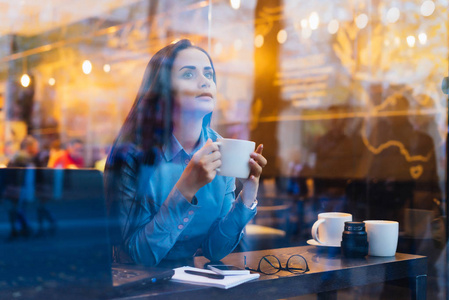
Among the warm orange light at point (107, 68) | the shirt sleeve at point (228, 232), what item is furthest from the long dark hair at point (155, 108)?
the warm orange light at point (107, 68)

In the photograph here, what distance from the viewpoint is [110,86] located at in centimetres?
430

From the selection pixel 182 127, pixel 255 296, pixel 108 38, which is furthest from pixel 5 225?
pixel 108 38

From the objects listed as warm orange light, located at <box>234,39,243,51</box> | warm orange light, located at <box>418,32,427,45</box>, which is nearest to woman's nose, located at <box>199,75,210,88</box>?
warm orange light, located at <box>418,32,427,45</box>

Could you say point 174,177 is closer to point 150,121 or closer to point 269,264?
point 150,121

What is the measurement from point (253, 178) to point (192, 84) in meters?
0.40

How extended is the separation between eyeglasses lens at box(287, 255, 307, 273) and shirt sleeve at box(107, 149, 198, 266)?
0.89ft

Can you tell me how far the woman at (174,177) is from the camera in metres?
1.21

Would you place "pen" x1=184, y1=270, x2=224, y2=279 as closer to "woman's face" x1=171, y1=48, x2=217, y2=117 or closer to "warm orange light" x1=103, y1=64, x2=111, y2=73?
"woman's face" x1=171, y1=48, x2=217, y2=117

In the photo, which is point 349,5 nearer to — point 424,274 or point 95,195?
point 424,274

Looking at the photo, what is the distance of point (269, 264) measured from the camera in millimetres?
1169

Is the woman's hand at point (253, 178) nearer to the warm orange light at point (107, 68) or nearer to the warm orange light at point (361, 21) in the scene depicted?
the warm orange light at point (361, 21)

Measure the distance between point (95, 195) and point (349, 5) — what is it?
131 inches

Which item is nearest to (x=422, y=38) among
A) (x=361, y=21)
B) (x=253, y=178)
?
(x=361, y=21)

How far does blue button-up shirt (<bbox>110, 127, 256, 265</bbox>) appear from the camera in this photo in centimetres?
122
